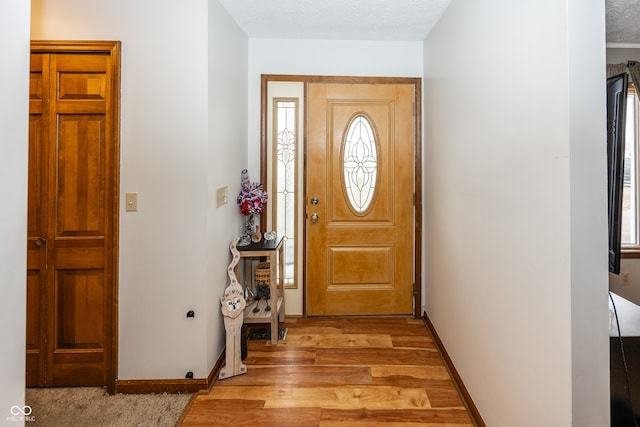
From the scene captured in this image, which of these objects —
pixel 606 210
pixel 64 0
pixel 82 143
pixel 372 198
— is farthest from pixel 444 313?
pixel 64 0

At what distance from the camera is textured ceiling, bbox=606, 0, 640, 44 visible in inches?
84.2

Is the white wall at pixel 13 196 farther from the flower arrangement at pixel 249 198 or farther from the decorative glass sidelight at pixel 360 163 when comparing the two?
the decorative glass sidelight at pixel 360 163

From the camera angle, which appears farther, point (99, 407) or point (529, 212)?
point (99, 407)

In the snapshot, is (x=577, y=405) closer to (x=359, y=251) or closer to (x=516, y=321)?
(x=516, y=321)

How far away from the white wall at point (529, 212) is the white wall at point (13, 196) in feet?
5.55

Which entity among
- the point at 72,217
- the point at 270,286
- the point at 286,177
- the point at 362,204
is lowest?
the point at 270,286

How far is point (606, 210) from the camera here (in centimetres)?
126

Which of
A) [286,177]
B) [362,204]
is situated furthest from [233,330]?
[362,204]

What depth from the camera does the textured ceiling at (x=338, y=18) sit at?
2.79 meters

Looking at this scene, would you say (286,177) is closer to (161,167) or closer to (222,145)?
(222,145)

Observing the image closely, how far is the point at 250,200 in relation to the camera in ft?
10.4

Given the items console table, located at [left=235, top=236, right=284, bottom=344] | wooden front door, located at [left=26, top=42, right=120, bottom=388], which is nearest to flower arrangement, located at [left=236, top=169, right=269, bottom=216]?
console table, located at [left=235, top=236, right=284, bottom=344]

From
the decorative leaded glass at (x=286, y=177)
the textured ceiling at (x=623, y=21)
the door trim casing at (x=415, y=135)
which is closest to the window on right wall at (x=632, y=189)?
the textured ceiling at (x=623, y=21)

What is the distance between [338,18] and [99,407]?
3.06m
